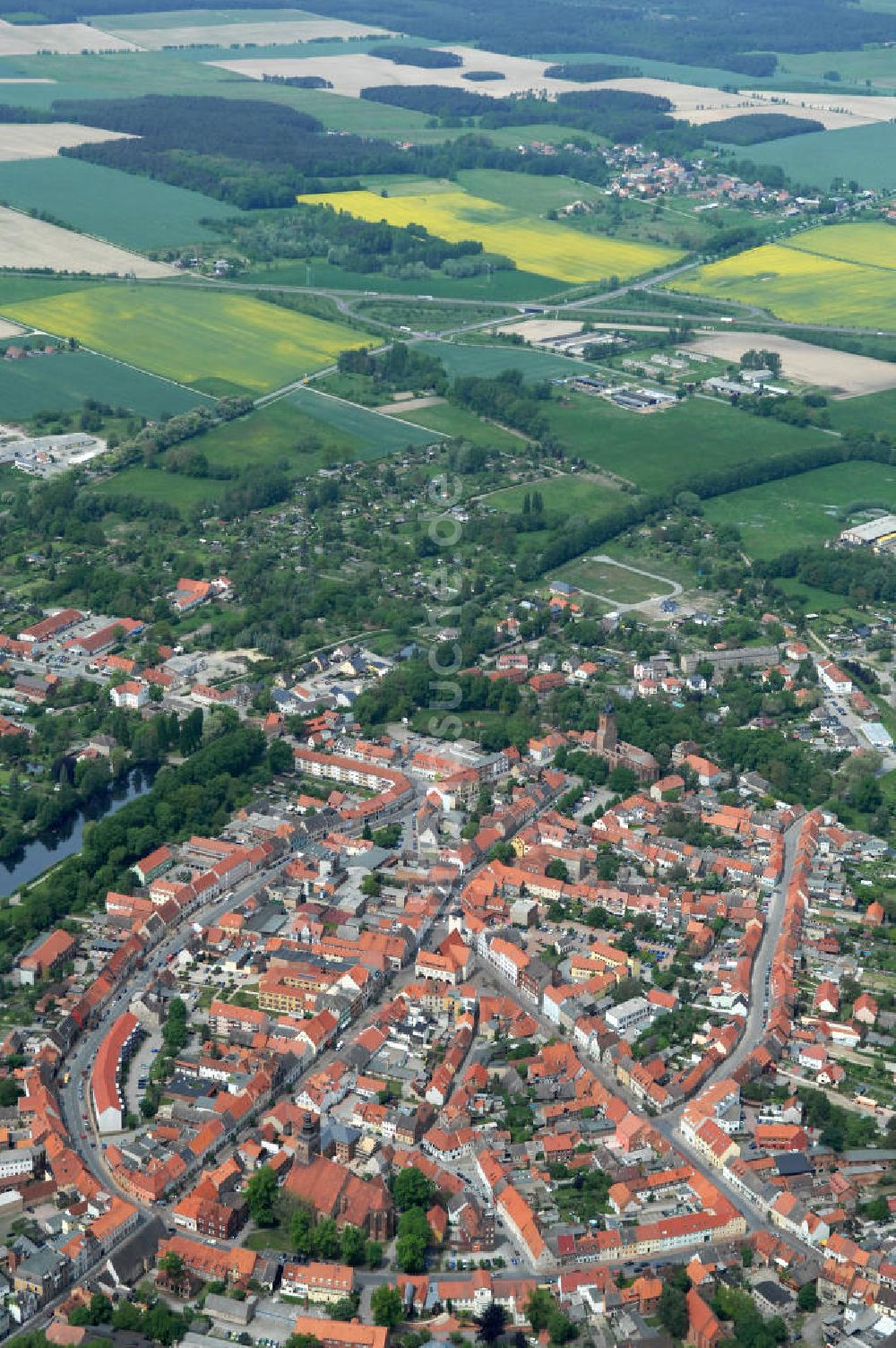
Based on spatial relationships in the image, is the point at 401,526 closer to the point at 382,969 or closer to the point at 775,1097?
the point at 382,969

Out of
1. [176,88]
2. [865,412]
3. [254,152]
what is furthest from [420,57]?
[865,412]

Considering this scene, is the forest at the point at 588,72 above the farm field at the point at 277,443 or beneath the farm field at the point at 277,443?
above

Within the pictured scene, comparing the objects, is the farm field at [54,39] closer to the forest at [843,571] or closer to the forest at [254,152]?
the forest at [254,152]

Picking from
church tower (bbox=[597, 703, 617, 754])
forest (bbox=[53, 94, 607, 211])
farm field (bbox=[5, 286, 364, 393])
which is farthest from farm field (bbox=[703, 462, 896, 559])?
forest (bbox=[53, 94, 607, 211])

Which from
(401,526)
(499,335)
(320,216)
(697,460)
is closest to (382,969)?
(401,526)

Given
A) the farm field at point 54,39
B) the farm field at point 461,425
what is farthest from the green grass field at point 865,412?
the farm field at point 54,39

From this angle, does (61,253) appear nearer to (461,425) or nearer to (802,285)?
(461,425)
